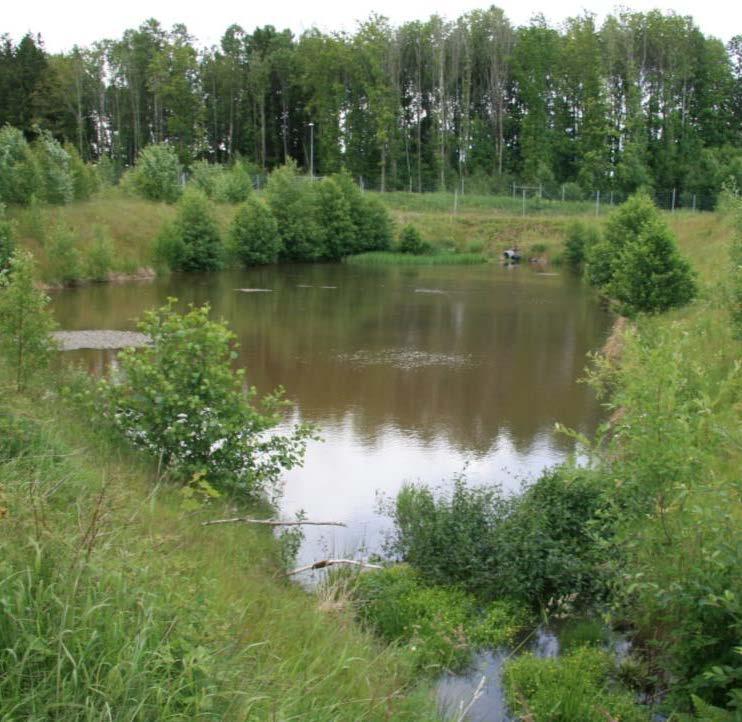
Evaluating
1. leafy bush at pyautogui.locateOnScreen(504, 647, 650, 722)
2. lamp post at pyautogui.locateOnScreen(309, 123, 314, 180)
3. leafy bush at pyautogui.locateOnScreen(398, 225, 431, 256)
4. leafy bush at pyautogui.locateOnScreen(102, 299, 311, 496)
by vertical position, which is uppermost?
lamp post at pyautogui.locateOnScreen(309, 123, 314, 180)

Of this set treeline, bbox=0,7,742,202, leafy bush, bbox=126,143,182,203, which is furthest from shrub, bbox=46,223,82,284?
treeline, bbox=0,7,742,202

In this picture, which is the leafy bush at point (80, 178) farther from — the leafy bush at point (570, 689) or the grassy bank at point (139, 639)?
the leafy bush at point (570, 689)

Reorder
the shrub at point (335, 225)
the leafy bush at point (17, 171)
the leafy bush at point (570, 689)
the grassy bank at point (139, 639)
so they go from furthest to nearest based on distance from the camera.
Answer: the shrub at point (335, 225) < the leafy bush at point (17, 171) < the leafy bush at point (570, 689) < the grassy bank at point (139, 639)

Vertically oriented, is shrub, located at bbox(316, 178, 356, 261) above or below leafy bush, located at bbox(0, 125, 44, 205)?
below

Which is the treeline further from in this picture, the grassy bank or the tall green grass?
the grassy bank

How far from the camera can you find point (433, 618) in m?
7.89

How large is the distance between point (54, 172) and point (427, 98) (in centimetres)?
4012

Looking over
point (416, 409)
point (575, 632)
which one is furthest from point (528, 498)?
point (416, 409)

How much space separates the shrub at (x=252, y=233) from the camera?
1865 inches

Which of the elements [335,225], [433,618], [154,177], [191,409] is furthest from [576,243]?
[433,618]

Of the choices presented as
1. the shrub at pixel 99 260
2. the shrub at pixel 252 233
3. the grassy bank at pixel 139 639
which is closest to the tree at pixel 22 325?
the grassy bank at pixel 139 639

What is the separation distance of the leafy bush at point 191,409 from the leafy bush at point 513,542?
6.70ft

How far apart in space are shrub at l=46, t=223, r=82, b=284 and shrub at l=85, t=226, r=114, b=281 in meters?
1.29

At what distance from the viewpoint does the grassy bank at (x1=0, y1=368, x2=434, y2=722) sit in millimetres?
3645
